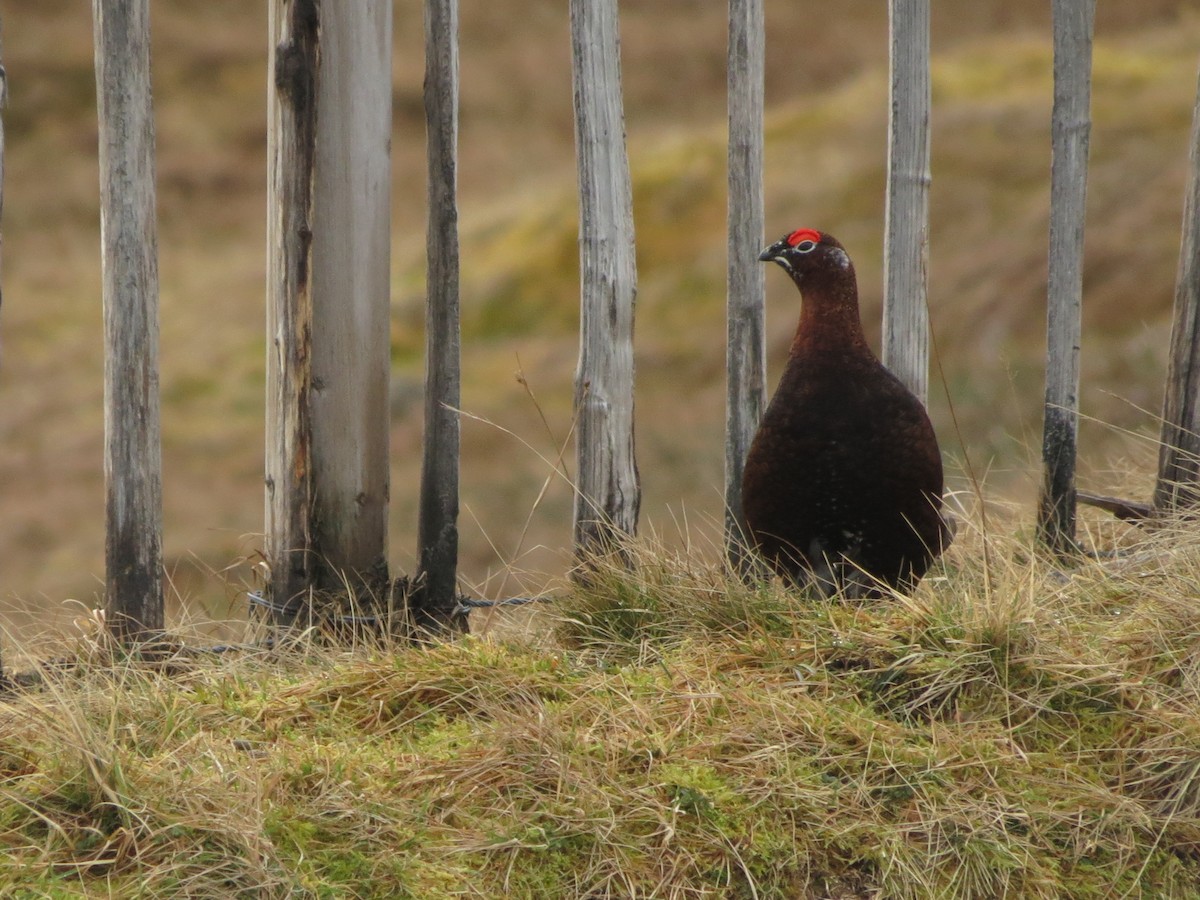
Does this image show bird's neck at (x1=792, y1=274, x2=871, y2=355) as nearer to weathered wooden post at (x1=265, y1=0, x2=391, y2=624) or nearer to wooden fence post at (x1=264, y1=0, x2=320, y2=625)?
weathered wooden post at (x1=265, y1=0, x2=391, y2=624)

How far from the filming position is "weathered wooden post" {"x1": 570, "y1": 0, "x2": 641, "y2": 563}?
11.8 feet

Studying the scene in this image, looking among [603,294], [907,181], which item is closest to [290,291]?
[603,294]

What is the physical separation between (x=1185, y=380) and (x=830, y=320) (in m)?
1.17

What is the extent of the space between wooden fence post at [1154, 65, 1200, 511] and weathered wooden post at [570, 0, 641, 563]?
1.58 m

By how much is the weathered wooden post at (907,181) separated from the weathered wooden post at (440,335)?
4.12ft

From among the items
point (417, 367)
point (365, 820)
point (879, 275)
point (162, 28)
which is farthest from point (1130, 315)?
point (162, 28)

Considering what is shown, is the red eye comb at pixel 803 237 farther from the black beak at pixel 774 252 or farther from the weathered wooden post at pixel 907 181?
the weathered wooden post at pixel 907 181

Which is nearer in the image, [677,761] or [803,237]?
[677,761]

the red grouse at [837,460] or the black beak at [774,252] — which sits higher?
the black beak at [774,252]

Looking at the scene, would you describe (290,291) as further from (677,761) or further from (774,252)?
(677,761)

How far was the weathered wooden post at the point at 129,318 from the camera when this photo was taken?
10.5 feet

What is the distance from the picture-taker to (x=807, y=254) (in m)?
3.57

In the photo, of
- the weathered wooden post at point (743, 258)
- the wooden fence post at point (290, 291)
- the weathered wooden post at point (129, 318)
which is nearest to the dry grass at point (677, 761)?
the weathered wooden post at point (129, 318)

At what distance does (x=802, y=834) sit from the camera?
2.50 m
